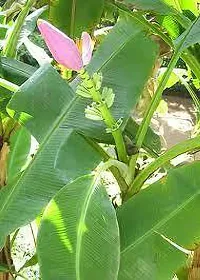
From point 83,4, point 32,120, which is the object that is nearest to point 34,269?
point 83,4

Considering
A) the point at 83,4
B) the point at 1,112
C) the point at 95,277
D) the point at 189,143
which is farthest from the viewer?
the point at 83,4

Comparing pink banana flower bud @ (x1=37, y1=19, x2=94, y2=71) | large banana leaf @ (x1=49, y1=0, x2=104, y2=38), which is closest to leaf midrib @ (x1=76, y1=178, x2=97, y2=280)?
pink banana flower bud @ (x1=37, y1=19, x2=94, y2=71)

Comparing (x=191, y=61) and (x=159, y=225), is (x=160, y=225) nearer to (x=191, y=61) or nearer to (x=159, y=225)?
(x=159, y=225)

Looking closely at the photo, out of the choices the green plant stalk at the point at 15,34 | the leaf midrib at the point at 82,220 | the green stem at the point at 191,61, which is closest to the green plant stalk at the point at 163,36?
the green stem at the point at 191,61

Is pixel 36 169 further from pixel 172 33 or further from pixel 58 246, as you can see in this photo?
pixel 172 33

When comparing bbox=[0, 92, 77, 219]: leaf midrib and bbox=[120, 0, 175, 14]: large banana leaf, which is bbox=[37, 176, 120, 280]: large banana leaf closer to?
bbox=[0, 92, 77, 219]: leaf midrib

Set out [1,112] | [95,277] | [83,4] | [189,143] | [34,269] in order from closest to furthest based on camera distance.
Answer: [95,277], [189,143], [1,112], [83,4], [34,269]

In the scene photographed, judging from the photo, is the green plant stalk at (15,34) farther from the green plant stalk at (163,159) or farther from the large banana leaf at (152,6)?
the green plant stalk at (163,159)
